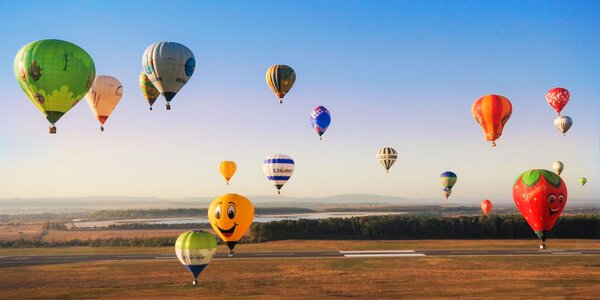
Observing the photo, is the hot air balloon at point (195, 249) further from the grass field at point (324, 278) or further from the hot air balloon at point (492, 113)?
the hot air balloon at point (492, 113)

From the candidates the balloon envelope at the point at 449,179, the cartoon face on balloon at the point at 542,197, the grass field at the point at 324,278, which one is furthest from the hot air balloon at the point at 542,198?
the balloon envelope at the point at 449,179

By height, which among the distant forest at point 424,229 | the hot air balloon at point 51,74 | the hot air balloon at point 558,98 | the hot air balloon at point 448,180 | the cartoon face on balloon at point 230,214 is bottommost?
the distant forest at point 424,229

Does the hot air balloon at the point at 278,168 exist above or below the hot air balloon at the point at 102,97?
below

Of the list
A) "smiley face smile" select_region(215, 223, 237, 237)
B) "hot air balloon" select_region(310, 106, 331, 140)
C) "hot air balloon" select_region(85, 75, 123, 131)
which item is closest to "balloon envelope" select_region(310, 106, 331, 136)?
"hot air balloon" select_region(310, 106, 331, 140)

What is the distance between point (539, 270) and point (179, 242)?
28.0 m

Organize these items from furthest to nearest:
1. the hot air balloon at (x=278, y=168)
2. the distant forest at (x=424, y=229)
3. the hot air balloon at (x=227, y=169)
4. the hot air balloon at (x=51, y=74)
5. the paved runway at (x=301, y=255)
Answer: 1. the distant forest at (x=424, y=229)
2. the hot air balloon at (x=227, y=169)
3. the paved runway at (x=301, y=255)
4. the hot air balloon at (x=278, y=168)
5. the hot air balloon at (x=51, y=74)

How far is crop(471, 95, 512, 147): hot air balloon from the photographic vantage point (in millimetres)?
44119

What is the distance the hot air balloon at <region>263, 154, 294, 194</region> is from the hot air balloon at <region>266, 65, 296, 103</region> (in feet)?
19.4

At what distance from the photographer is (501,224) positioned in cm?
7081

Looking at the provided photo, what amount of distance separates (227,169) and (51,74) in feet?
88.9

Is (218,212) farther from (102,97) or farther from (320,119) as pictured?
(320,119)

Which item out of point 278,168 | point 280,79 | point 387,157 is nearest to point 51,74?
point 278,168

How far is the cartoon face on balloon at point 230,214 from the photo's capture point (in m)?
35.2

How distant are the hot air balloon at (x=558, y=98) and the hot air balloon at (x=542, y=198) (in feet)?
93.5
